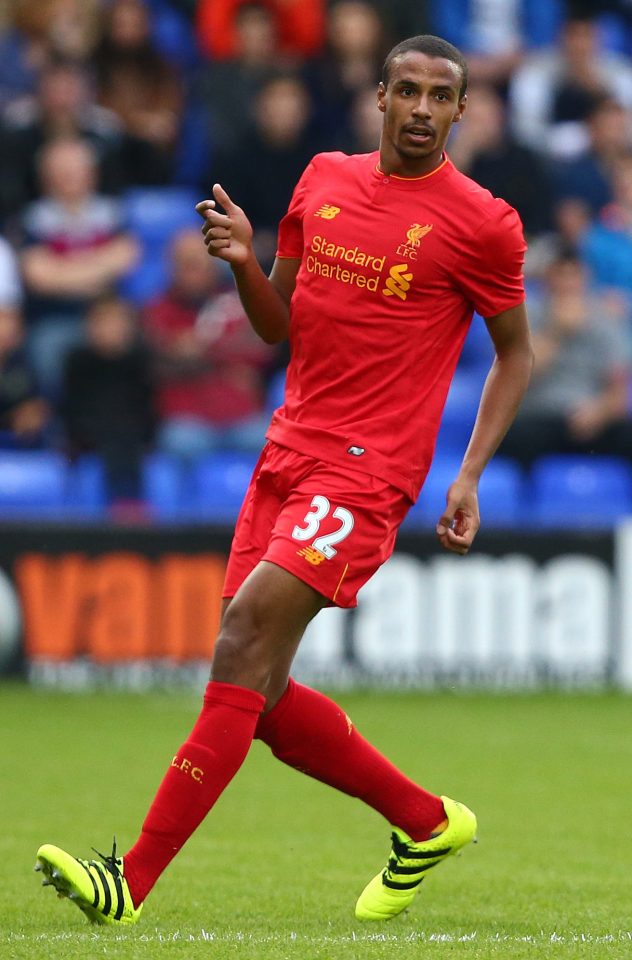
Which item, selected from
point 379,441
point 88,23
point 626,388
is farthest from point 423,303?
point 88,23

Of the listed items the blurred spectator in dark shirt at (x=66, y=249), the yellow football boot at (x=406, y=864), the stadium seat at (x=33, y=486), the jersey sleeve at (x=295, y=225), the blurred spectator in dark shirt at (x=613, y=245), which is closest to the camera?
the yellow football boot at (x=406, y=864)

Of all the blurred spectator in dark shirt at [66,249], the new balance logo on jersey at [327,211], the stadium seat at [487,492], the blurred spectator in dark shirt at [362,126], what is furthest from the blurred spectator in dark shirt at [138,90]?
the new balance logo on jersey at [327,211]

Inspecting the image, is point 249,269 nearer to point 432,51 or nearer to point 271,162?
point 432,51

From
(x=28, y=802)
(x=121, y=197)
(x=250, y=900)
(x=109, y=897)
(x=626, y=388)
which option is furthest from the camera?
(x=121, y=197)

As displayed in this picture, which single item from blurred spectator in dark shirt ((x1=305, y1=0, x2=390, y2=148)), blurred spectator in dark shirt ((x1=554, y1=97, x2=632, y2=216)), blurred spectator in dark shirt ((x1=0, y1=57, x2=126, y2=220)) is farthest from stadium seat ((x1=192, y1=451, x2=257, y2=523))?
blurred spectator in dark shirt ((x1=554, y1=97, x2=632, y2=216))

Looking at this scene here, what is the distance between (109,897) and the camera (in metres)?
4.37

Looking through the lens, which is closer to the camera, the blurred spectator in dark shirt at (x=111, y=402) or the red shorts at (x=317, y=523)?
the red shorts at (x=317, y=523)

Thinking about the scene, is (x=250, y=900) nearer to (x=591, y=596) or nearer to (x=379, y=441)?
(x=379, y=441)

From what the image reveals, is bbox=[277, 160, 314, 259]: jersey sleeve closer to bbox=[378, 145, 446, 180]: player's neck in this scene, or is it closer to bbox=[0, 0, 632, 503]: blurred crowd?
bbox=[378, 145, 446, 180]: player's neck

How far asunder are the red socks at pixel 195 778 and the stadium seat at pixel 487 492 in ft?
22.9

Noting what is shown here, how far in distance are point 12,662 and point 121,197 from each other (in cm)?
421

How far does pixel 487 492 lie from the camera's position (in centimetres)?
1183

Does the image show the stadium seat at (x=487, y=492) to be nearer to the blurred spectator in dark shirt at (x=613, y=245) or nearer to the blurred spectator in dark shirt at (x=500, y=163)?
the blurred spectator in dark shirt at (x=613, y=245)

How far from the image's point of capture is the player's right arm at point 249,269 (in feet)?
15.5
